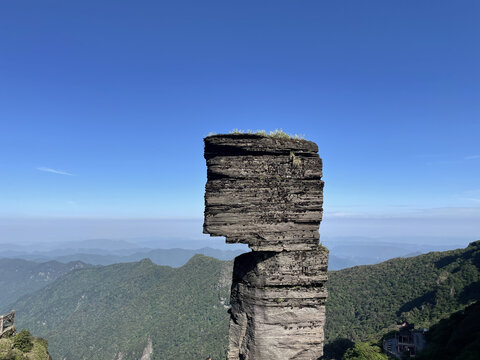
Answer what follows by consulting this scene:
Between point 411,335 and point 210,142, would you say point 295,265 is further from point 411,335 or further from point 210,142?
point 411,335

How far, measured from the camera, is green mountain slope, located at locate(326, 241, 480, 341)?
5466 cm

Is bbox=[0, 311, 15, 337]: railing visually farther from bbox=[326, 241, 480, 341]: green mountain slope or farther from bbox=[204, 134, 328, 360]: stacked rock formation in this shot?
bbox=[326, 241, 480, 341]: green mountain slope

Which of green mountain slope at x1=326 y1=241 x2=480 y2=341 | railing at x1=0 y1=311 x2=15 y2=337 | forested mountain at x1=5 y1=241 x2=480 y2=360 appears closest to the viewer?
railing at x1=0 y1=311 x2=15 y2=337

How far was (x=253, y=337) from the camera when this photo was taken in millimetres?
11852

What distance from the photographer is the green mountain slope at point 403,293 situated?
5466cm

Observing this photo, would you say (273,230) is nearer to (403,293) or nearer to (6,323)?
(6,323)

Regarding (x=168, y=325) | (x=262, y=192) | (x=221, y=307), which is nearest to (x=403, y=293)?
(x=262, y=192)

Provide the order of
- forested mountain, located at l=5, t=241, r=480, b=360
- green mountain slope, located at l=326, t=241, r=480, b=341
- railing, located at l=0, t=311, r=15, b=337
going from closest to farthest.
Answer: railing, located at l=0, t=311, r=15, b=337 < green mountain slope, located at l=326, t=241, r=480, b=341 < forested mountain, located at l=5, t=241, r=480, b=360

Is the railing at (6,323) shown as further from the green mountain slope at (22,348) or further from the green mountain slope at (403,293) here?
the green mountain slope at (403,293)

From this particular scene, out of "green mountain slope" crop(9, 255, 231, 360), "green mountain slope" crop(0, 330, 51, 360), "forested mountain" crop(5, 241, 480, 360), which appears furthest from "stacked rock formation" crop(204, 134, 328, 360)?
"green mountain slope" crop(9, 255, 231, 360)

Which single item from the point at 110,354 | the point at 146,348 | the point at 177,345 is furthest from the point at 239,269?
the point at 110,354

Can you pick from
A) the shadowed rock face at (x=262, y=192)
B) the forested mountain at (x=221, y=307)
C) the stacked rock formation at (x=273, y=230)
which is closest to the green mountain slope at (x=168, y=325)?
the forested mountain at (x=221, y=307)

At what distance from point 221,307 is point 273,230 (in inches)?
6098

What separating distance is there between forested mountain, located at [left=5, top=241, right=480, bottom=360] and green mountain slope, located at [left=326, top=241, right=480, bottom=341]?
0.15m
